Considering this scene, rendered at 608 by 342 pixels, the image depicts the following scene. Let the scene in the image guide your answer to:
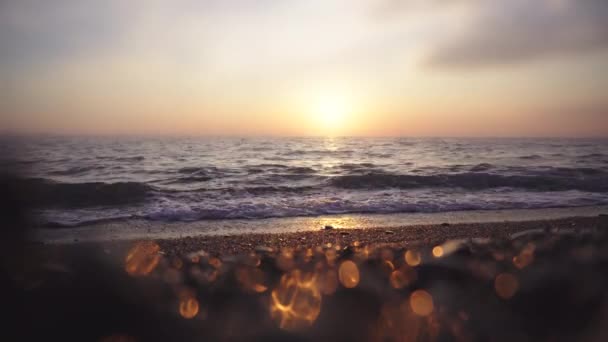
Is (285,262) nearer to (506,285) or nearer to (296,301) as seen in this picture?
(296,301)

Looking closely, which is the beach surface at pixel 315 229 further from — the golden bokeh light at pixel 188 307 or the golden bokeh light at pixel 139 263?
the golden bokeh light at pixel 188 307

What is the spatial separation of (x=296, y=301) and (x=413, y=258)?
3.65 ft

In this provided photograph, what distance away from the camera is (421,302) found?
211 cm

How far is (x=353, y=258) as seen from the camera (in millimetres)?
2932

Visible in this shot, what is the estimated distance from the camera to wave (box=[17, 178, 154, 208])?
10273mm

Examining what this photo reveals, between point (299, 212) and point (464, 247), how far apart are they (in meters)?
6.58

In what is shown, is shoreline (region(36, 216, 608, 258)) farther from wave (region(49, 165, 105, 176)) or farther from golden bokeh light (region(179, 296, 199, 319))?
wave (region(49, 165, 105, 176))

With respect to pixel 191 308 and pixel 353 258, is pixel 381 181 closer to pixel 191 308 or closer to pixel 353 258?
pixel 353 258

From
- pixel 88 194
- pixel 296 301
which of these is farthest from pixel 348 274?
pixel 88 194

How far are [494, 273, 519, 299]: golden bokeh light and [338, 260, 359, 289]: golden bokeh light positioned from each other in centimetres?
88

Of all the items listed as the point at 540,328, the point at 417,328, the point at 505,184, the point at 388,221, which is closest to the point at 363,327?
the point at 417,328

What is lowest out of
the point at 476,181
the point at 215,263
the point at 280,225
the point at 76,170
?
the point at 280,225

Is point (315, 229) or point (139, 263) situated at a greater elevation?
point (139, 263)

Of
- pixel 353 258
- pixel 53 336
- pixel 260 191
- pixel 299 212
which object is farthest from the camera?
pixel 260 191
